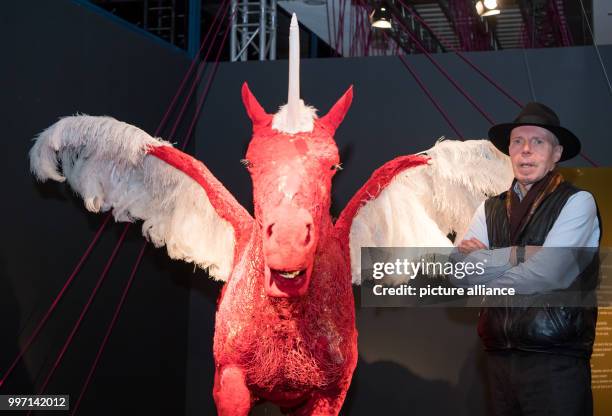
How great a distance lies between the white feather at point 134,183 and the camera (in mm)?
2688

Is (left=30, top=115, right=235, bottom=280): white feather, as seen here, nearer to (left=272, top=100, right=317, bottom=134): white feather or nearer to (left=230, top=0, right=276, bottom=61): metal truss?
(left=272, top=100, right=317, bottom=134): white feather

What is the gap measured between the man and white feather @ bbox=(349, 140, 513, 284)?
0.26m

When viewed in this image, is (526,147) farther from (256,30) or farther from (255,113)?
(256,30)

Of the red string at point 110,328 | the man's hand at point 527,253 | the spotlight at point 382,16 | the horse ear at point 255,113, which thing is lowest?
the red string at point 110,328

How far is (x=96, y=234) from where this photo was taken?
3.02 m

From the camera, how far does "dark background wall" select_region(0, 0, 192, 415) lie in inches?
103

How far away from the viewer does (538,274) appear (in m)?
2.11

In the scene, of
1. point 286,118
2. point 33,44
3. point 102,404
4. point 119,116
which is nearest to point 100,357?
point 102,404

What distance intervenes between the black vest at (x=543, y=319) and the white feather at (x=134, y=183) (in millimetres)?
950

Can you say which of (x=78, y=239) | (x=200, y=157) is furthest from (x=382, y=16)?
(x=78, y=239)

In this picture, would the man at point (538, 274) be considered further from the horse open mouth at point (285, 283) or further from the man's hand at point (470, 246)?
the horse open mouth at point (285, 283)

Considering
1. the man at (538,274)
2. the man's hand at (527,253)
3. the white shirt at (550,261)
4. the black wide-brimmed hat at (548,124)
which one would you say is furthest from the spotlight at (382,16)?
the man's hand at (527,253)

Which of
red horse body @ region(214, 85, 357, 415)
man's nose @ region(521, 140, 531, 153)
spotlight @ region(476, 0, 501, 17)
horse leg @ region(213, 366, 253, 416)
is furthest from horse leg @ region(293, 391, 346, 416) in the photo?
spotlight @ region(476, 0, 501, 17)

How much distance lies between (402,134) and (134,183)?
4.01 feet
